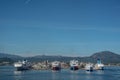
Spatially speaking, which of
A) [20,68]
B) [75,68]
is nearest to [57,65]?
[75,68]

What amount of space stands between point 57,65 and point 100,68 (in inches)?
1345

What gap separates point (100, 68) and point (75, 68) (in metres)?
23.8

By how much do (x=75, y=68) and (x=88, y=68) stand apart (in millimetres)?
11818

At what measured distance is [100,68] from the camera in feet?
653

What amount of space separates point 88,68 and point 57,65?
64.4 feet

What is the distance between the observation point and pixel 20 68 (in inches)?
6905

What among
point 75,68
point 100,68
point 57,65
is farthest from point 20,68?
point 100,68

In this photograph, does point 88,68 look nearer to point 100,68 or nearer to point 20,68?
point 100,68

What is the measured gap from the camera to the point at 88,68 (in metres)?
174

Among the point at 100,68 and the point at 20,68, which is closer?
the point at 20,68

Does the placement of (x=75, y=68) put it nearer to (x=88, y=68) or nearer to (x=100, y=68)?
(x=88, y=68)

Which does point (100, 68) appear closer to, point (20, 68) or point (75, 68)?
point (75, 68)

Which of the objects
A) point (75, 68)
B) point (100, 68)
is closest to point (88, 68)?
point (75, 68)

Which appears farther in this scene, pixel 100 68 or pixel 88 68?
pixel 100 68
